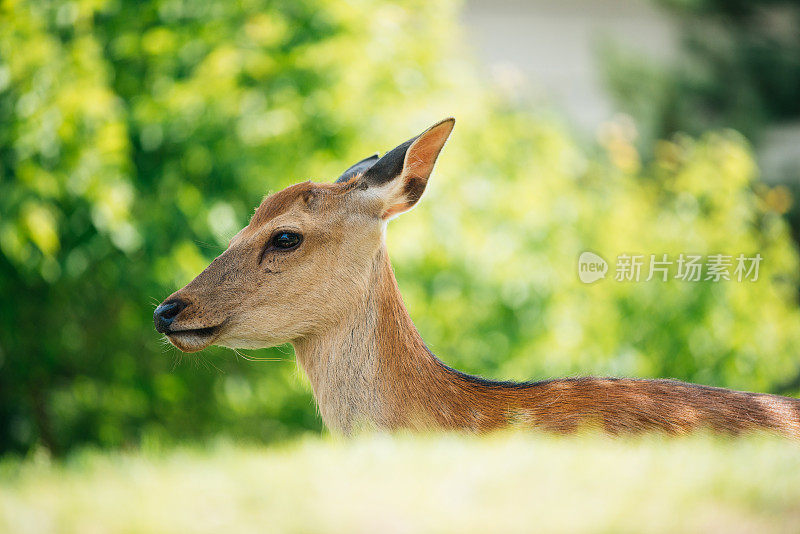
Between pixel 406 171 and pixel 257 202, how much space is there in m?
4.05

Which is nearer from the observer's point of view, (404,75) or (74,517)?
(74,517)

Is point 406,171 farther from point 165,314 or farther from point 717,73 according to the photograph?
point 717,73

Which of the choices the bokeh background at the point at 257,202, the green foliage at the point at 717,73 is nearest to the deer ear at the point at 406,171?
the bokeh background at the point at 257,202

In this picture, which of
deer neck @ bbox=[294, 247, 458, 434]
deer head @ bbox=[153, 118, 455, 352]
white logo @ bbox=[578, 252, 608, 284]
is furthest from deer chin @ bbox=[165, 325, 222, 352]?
white logo @ bbox=[578, 252, 608, 284]

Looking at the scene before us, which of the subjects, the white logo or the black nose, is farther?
the white logo

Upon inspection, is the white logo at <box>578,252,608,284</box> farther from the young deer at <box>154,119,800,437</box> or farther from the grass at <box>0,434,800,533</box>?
the grass at <box>0,434,800,533</box>

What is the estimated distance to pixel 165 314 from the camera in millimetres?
3027

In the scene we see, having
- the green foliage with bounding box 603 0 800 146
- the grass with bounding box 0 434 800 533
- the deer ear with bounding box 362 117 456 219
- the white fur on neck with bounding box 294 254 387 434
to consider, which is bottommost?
the grass with bounding box 0 434 800 533

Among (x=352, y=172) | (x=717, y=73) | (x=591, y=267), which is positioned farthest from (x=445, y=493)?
(x=717, y=73)

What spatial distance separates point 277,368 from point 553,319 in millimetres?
2571

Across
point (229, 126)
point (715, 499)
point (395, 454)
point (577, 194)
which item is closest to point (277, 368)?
point (229, 126)

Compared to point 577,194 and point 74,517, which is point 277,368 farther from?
point 74,517

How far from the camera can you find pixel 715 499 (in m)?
2.07

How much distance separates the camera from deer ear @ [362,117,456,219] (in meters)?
3.12
